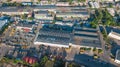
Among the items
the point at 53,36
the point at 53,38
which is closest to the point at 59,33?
the point at 53,36

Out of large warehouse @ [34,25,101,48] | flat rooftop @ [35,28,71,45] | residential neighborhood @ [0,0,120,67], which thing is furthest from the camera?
flat rooftop @ [35,28,71,45]

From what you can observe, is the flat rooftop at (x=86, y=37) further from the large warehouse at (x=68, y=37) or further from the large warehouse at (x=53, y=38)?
the large warehouse at (x=53, y=38)

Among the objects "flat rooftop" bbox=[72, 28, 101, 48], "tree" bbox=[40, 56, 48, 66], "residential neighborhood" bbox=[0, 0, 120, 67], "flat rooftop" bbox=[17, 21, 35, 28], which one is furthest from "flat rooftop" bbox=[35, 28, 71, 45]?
"tree" bbox=[40, 56, 48, 66]

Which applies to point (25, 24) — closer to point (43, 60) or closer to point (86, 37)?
point (43, 60)

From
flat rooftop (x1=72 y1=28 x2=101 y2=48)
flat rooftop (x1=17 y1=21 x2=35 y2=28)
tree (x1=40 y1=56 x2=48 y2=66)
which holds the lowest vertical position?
tree (x1=40 y1=56 x2=48 y2=66)

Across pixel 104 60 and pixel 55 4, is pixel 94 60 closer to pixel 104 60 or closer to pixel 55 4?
pixel 104 60

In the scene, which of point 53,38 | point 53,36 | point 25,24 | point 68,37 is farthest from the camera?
point 25,24

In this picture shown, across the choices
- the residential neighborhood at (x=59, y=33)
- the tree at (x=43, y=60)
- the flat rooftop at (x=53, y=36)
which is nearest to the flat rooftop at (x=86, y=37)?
the residential neighborhood at (x=59, y=33)

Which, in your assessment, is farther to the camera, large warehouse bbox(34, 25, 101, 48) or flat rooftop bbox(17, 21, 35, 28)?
flat rooftop bbox(17, 21, 35, 28)

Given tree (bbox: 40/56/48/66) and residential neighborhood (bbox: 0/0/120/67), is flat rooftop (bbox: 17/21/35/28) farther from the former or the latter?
tree (bbox: 40/56/48/66)
